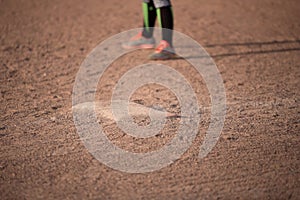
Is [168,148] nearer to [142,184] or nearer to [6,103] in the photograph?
[142,184]

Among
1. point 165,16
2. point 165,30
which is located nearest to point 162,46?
point 165,30

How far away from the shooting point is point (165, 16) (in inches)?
161

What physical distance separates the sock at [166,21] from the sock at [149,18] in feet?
0.70

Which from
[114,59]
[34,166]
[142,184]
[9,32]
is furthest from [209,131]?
[9,32]

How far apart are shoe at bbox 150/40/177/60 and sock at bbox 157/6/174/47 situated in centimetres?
5

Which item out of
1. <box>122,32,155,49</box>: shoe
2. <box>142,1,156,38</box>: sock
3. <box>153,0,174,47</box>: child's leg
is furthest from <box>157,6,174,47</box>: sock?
<box>122,32,155,49</box>: shoe

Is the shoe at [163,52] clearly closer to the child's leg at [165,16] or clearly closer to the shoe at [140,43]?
the child's leg at [165,16]

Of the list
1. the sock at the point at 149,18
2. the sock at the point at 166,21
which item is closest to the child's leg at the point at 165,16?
the sock at the point at 166,21

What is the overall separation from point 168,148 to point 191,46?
1.98 m

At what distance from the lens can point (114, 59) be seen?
13.8 feet

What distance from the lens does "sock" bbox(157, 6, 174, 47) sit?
4.07 m

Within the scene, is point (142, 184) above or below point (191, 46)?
below

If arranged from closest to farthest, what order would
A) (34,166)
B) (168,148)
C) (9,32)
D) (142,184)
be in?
(142,184), (34,166), (168,148), (9,32)

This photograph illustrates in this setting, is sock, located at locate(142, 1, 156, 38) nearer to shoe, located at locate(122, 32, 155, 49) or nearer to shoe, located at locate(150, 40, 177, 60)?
shoe, located at locate(122, 32, 155, 49)
